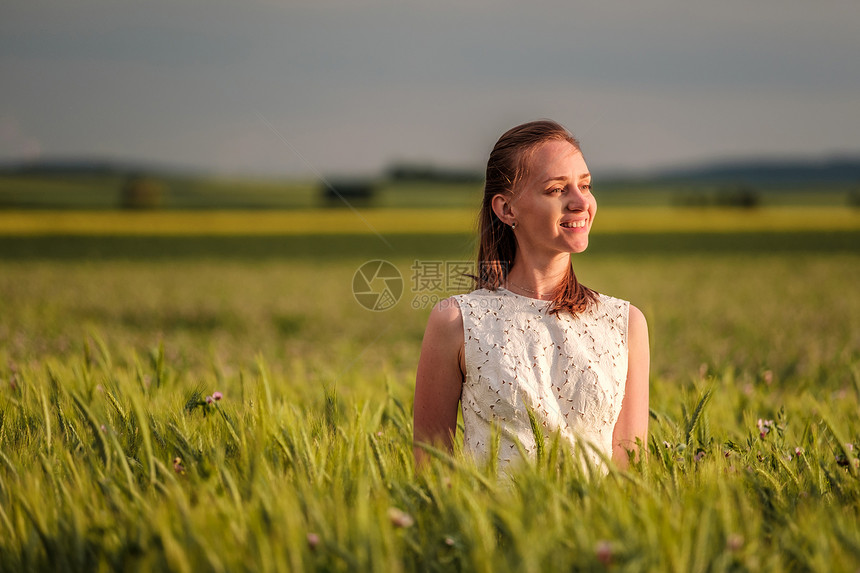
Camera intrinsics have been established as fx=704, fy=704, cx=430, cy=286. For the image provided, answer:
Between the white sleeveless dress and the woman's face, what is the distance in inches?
10.5

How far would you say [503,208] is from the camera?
102 inches

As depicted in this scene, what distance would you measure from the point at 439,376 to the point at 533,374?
33cm

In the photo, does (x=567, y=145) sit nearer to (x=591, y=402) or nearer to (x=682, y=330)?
(x=591, y=402)

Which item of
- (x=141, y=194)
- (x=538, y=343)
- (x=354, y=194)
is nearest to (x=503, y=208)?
(x=538, y=343)

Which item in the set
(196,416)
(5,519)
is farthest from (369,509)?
(196,416)

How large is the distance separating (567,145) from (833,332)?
801 centimetres

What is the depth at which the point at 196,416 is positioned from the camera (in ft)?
8.63

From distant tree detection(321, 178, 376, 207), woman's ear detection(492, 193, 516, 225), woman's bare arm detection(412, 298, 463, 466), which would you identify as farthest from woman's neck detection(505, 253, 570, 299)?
distant tree detection(321, 178, 376, 207)

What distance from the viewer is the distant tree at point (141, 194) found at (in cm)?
6209

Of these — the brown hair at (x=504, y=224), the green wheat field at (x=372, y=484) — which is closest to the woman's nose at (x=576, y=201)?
the brown hair at (x=504, y=224)

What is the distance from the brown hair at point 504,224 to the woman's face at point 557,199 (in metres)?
0.04

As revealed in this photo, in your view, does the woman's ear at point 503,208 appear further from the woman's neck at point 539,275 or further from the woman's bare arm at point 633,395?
the woman's bare arm at point 633,395

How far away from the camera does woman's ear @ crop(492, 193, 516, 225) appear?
2.57 m

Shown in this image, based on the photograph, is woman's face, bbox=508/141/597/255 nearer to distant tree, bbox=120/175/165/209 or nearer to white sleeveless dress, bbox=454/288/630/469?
white sleeveless dress, bbox=454/288/630/469
